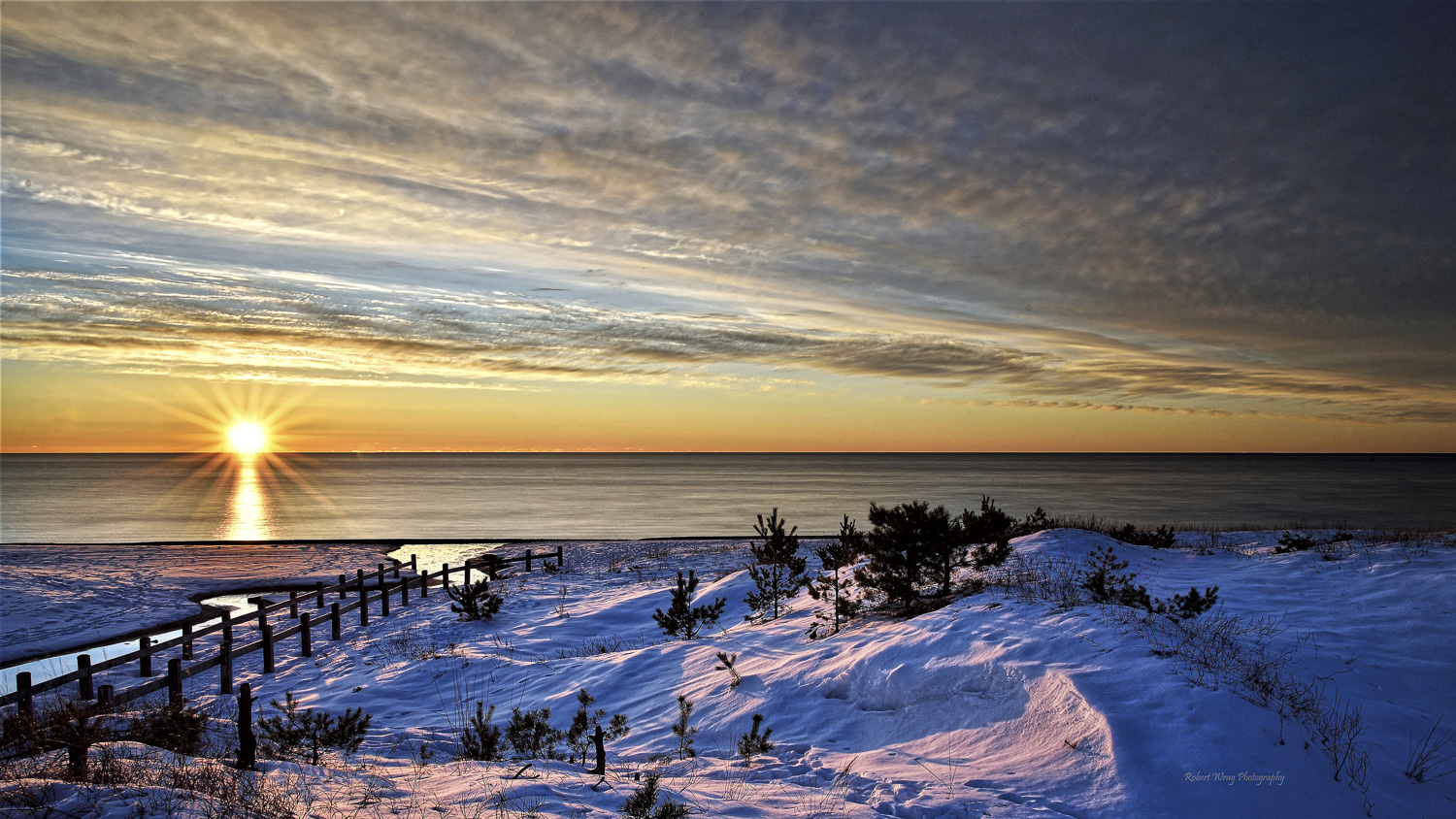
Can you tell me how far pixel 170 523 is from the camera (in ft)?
182

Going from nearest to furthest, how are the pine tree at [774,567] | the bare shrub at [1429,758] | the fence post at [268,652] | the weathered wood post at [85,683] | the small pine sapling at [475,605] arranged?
the bare shrub at [1429,758] < the weathered wood post at [85,683] < the fence post at [268,652] < the pine tree at [774,567] < the small pine sapling at [475,605]

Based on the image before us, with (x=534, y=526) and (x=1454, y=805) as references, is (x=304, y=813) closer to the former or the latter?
(x=1454, y=805)

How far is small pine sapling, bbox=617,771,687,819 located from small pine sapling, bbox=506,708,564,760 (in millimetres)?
2319

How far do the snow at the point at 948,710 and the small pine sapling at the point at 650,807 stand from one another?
0.73 feet

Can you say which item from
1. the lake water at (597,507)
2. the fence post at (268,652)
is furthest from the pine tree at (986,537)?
the lake water at (597,507)

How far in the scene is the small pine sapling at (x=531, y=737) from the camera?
751 centimetres

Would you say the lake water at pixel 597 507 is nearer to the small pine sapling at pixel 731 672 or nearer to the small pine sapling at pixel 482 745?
the small pine sapling at pixel 731 672

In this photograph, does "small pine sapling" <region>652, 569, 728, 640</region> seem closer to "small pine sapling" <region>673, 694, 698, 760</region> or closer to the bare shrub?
"small pine sapling" <region>673, 694, 698, 760</region>

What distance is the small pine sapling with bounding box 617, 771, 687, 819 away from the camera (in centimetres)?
517

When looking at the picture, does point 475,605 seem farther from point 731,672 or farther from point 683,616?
point 731,672

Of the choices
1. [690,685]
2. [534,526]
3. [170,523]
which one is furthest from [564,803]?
[170,523]

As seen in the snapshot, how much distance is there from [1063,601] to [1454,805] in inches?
162

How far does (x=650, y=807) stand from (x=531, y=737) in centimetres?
307

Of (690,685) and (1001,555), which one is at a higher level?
(1001,555)
